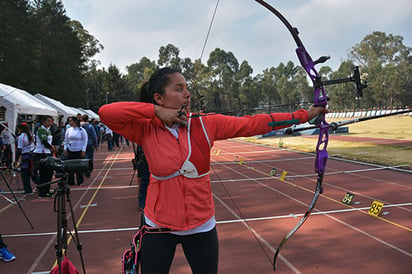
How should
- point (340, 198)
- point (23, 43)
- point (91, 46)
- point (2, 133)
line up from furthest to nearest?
point (91, 46)
point (23, 43)
point (2, 133)
point (340, 198)

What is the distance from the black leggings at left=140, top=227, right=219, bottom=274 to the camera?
1.53 m

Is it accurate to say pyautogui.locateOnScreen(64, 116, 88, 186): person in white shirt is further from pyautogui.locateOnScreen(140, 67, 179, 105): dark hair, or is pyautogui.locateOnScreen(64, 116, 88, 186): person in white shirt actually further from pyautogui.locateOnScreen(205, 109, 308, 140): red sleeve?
pyautogui.locateOnScreen(205, 109, 308, 140): red sleeve

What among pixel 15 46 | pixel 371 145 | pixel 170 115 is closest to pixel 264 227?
pixel 170 115

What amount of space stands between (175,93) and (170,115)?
18 centimetres

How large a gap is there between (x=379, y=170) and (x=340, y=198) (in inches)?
163

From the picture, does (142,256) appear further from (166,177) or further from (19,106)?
(19,106)

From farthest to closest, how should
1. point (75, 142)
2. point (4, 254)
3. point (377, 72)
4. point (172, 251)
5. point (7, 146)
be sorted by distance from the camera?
point (7, 146) → point (75, 142) → point (377, 72) → point (4, 254) → point (172, 251)

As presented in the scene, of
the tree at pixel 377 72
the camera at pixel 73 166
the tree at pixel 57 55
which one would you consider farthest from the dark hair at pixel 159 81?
the tree at pixel 57 55

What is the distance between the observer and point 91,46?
52000mm

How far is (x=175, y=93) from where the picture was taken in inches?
63.0

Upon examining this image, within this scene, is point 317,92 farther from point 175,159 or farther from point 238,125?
point 175,159

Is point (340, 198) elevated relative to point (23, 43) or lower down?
lower down

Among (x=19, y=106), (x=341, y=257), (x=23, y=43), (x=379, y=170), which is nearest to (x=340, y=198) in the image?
(x=341, y=257)

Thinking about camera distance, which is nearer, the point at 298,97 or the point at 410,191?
the point at 298,97
